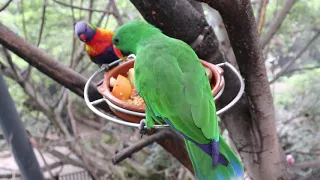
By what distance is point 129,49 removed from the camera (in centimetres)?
93

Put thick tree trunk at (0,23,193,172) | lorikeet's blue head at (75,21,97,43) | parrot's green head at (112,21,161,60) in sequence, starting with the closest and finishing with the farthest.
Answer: parrot's green head at (112,21,161,60), thick tree trunk at (0,23,193,172), lorikeet's blue head at (75,21,97,43)

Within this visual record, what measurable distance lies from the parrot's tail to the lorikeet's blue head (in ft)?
2.98

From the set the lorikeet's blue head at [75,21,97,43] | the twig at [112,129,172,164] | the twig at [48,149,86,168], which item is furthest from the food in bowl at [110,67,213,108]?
the twig at [48,149,86,168]

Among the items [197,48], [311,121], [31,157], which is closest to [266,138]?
[197,48]

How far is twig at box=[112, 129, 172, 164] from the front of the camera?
1148 millimetres

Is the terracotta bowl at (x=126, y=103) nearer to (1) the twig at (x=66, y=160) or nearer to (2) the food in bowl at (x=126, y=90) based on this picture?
(2) the food in bowl at (x=126, y=90)

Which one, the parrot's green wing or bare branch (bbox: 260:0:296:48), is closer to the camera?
the parrot's green wing

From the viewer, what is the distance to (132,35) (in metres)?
0.91

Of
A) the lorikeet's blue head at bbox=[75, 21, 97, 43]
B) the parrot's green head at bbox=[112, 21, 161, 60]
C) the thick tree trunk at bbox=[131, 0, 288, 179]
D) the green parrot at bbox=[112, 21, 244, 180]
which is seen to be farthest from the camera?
the lorikeet's blue head at bbox=[75, 21, 97, 43]

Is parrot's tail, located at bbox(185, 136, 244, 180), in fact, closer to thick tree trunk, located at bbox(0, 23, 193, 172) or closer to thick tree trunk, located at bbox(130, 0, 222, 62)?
thick tree trunk, located at bbox(130, 0, 222, 62)

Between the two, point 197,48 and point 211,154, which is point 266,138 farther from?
point 211,154

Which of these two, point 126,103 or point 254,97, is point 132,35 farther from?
point 254,97

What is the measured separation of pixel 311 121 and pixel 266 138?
1351 mm

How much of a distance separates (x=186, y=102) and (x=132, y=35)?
0.29m
